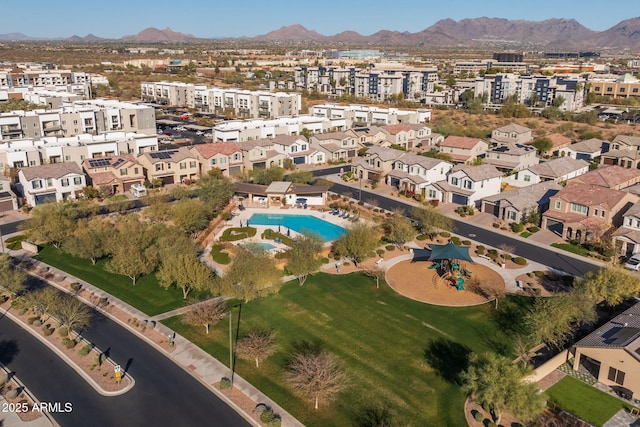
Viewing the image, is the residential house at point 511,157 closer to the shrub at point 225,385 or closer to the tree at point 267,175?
the tree at point 267,175

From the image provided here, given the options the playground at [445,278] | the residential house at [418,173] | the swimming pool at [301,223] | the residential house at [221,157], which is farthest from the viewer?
the residential house at [221,157]

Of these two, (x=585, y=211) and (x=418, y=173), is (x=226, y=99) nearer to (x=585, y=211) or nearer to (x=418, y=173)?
(x=418, y=173)

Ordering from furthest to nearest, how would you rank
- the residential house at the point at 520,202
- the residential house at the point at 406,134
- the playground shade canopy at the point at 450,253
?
the residential house at the point at 406,134
the residential house at the point at 520,202
the playground shade canopy at the point at 450,253

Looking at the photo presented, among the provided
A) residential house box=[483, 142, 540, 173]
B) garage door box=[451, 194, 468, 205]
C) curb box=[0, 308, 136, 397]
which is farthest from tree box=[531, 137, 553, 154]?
curb box=[0, 308, 136, 397]

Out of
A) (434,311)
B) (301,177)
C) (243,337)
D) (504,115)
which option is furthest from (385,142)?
(243,337)

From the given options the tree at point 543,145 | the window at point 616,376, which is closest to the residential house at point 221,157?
the tree at point 543,145

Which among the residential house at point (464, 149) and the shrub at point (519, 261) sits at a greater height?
the residential house at point (464, 149)
